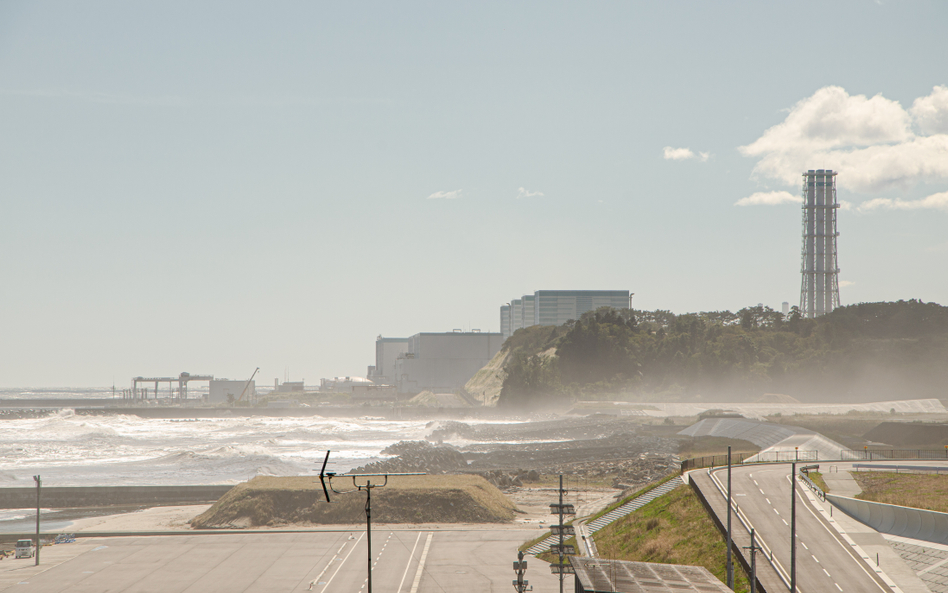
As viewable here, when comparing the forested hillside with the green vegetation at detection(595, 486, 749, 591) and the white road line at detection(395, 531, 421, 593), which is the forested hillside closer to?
the green vegetation at detection(595, 486, 749, 591)

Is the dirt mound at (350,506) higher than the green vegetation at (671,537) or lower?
lower

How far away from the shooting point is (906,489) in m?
46.5

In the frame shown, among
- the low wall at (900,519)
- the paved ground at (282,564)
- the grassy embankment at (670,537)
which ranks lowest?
the paved ground at (282,564)

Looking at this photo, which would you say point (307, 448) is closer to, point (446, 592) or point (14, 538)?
point (14, 538)

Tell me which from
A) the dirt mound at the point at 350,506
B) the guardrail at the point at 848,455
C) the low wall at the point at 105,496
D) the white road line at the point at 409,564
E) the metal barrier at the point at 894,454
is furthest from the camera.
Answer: the metal barrier at the point at 894,454

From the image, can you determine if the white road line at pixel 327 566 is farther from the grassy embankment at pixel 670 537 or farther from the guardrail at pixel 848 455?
the guardrail at pixel 848 455

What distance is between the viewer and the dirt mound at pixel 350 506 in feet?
174

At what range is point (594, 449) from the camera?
10012 centimetres

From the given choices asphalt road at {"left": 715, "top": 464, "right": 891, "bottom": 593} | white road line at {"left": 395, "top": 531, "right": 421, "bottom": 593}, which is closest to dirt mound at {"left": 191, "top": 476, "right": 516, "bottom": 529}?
white road line at {"left": 395, "top": 531, "right": 421, "bottom": 593}

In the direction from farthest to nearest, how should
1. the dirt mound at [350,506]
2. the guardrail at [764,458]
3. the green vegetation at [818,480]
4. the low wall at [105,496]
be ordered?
the low wall at [105,496] < the guardrail at [764,458] < the dirt mound at [350,506] < the green vegetation at [818,480]

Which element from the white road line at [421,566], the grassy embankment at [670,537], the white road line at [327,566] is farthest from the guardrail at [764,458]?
the white road line at [327,566]

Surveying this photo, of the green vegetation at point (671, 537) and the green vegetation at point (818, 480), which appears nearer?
the green vegetation at point (671, 537)

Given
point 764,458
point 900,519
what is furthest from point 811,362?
point 900,519

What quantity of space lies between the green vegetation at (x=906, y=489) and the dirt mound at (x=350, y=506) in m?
26.2
